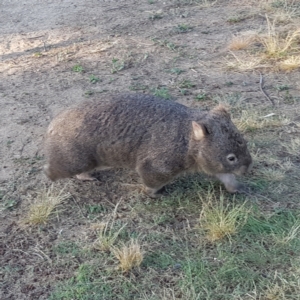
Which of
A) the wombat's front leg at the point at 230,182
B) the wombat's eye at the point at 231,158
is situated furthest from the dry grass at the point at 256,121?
the wombat's eye at the point at 231,158

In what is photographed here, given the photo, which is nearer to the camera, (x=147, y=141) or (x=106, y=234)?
(x=106, y=234)

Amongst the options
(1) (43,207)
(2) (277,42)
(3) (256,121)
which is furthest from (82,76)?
(1) (43,207)

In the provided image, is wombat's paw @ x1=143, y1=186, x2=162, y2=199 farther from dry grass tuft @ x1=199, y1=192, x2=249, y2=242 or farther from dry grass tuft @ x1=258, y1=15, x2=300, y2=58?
dry grass tuft @ x1=258, y1=15, x2=300, y2=58

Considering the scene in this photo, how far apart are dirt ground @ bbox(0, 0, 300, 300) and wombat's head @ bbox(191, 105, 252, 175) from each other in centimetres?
71

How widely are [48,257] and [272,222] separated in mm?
1667

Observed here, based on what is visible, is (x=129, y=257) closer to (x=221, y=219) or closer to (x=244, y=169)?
(x=221, y=219)

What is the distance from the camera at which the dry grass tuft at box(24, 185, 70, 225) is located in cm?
454

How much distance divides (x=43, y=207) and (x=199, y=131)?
1.33 metres

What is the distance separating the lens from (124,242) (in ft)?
14.2

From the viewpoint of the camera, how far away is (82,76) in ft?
22.4

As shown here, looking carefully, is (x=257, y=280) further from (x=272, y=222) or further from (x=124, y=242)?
(x=124, y=242)

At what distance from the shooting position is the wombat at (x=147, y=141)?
4.60 meters

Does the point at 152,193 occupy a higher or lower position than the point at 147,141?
lower

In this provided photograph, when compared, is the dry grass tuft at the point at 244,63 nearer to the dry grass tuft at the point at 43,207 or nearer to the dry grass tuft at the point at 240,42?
the dry grass tuft at the point at 240,42
